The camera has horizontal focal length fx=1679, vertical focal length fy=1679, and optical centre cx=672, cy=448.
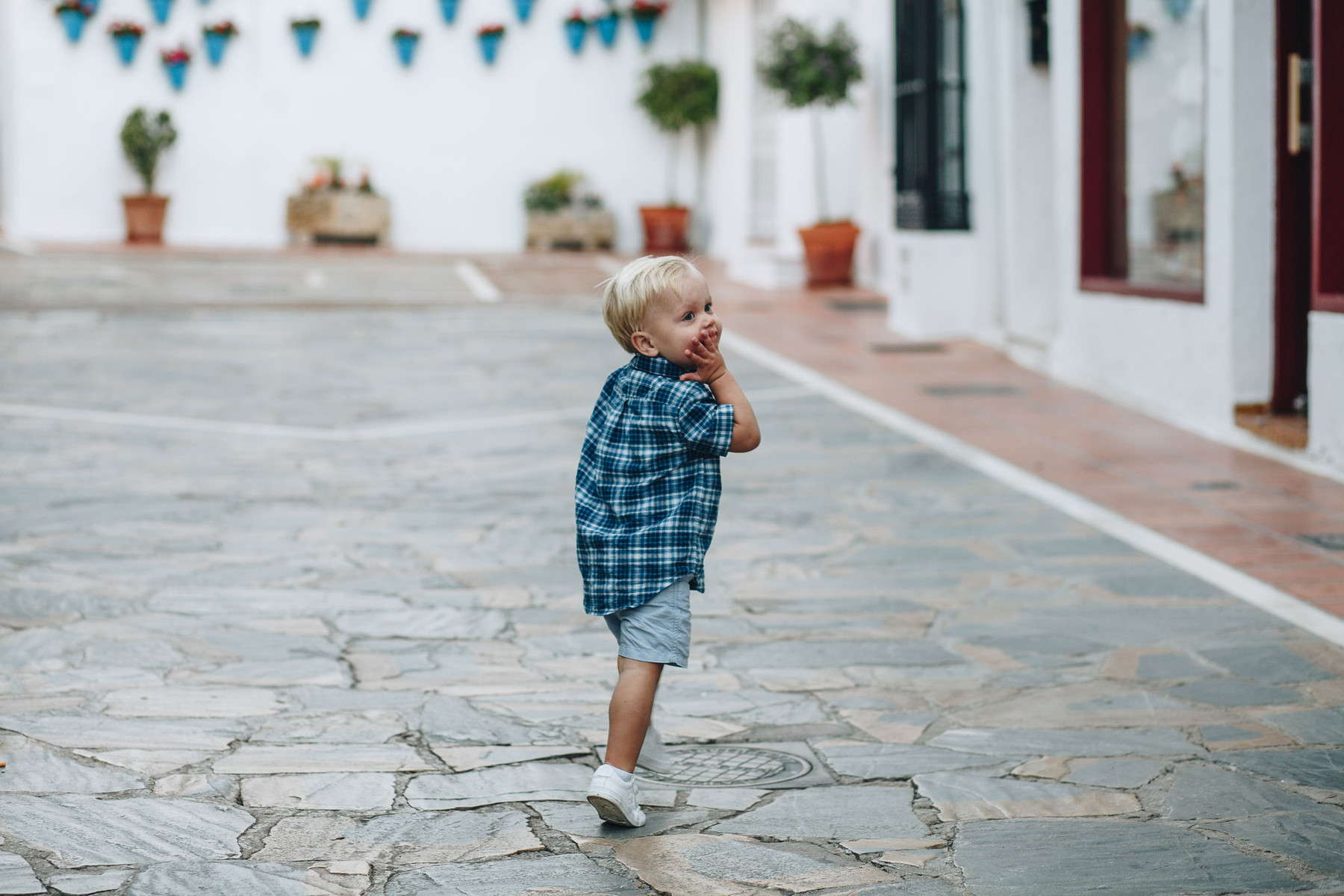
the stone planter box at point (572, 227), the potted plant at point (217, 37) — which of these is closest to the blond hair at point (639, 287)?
the stone planter box at point (572, 227)

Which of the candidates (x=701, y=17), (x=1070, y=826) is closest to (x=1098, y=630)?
(x=1070, y=826)

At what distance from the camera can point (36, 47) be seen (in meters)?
22.4

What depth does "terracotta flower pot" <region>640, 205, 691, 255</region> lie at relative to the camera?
22000 millimetres

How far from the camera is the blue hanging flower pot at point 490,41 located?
73.5ft

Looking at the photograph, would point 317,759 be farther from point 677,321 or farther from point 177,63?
point 177,63

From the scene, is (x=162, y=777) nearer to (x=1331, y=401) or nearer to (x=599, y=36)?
(x=1331, y=401)

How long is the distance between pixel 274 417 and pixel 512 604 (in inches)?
161

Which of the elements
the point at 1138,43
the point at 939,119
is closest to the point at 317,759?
the point at 1138,43

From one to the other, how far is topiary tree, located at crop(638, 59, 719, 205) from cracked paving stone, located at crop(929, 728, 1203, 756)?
1850cm

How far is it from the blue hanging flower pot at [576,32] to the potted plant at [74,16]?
6.29 metres

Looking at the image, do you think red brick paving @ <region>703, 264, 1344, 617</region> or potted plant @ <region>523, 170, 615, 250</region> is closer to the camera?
red brick paving @ <region>703, 264, 1344, 617</region>

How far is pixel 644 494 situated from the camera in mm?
3020

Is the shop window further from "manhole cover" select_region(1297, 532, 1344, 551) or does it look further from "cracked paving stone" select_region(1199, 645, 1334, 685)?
"cracked paving stone" select_region(1199, 645, 1334, 685)

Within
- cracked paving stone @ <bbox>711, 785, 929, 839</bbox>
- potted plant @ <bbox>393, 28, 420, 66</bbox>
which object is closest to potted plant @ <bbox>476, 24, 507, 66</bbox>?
potted plant @ <bbox>393, 28, 420, 66</bbox>
